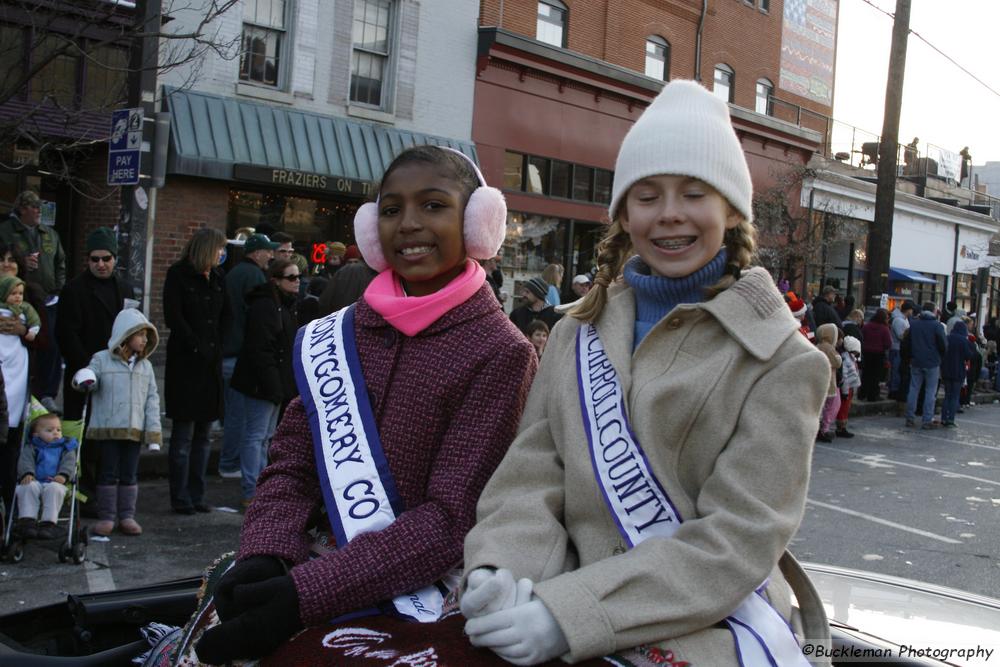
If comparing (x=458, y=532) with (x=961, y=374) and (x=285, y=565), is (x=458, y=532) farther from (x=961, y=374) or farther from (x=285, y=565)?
(x=961, y=374)

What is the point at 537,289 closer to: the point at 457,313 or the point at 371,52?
the point at 457,313

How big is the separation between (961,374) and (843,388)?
3.97m

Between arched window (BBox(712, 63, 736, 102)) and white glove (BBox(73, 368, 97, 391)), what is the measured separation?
2067 centimetres

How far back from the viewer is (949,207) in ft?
110

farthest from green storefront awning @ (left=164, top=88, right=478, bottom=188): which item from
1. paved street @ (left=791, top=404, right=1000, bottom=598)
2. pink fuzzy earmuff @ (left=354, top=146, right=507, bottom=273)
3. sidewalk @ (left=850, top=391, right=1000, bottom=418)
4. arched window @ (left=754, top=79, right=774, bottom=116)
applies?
arched window @ (left=754, top=79, right=774, bottom=116)

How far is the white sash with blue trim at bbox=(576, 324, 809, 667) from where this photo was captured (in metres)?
1.91

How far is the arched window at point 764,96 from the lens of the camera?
25859mm

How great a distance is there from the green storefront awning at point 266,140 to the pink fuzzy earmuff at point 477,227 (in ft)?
38.0

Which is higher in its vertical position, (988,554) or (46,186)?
(46,186)

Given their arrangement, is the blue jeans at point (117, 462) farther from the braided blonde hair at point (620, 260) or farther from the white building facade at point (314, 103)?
the white building facade at point (314, 103)

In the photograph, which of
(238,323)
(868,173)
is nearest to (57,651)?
(238,323)

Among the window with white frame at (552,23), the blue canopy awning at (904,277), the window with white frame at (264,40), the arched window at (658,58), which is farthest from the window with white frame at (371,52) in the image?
the blue canopy awning at (904,277)

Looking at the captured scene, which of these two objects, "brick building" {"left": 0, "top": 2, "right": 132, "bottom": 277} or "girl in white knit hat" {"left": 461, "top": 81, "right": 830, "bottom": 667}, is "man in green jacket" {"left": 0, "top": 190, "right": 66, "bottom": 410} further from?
"girl in white knit hat" {"left": 461, "top": 81, "right": 830, "bottom": 667}

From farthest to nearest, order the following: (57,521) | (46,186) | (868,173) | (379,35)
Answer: (868,173), (379,35), (46,186), (57,521)
